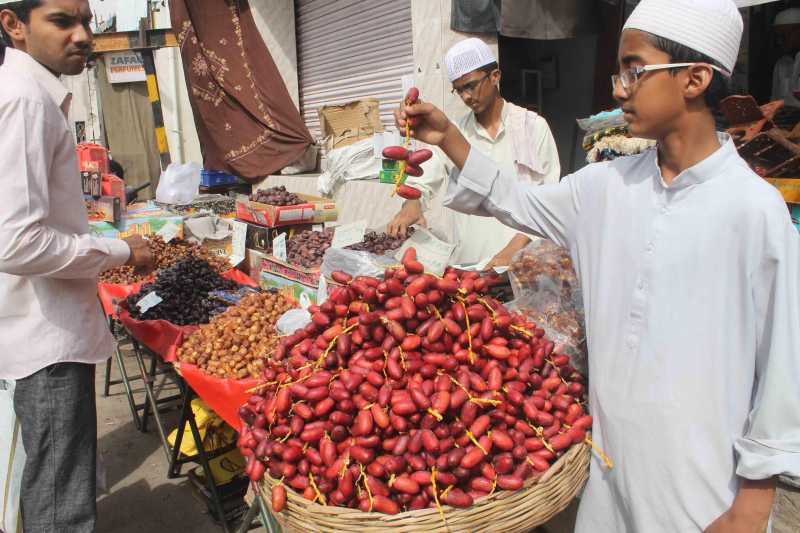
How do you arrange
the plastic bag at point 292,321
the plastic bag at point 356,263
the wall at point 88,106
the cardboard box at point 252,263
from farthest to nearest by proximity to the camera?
the wall at point 88,106 → the cardboard box at point 252,263 → the plastic bag at point 292,321 → the plastic bag at point 356,263

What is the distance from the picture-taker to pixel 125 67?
37.0 feet

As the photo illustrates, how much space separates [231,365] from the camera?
269cm

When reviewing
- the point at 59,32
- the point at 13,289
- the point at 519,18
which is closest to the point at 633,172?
the point at 59,32

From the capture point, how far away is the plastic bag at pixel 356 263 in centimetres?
239

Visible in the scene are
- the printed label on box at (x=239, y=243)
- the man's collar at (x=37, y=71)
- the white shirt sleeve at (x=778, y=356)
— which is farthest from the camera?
the printed label on box at (x=239, y=243)

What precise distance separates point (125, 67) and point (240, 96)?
5.40 m

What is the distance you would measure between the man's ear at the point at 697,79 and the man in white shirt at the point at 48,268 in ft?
6.33

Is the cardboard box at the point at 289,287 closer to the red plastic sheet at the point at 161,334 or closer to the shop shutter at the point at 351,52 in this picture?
the red plastic sheet at the point at 161,334

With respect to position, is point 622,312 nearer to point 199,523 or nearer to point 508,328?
point 508,328

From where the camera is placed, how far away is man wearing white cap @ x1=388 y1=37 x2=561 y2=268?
111 inches

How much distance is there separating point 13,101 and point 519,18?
3839 mm

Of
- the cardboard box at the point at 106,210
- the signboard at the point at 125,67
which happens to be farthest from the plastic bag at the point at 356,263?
the signboard at the point at 125,67

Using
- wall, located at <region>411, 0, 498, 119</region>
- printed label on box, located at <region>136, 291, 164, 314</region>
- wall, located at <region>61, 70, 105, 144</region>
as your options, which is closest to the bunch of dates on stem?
printed label on box, located at <region>136, 291, 164, 314</region>

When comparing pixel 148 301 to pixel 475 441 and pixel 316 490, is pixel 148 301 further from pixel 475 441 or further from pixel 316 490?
pixel 475 441
